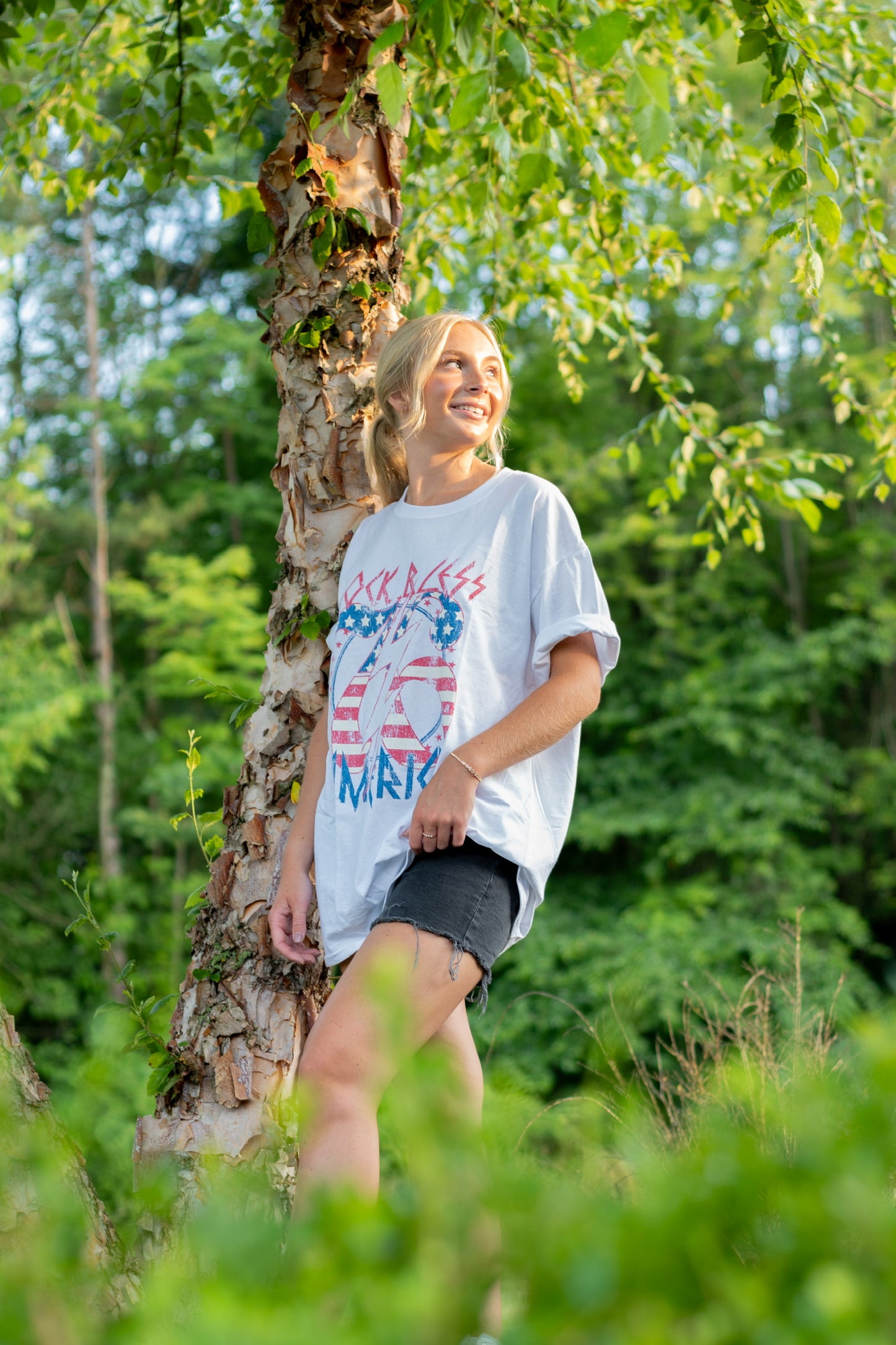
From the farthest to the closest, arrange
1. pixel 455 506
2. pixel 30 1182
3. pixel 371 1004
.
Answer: pixel 455 506
pixel 371 1004
pixel 30 1182

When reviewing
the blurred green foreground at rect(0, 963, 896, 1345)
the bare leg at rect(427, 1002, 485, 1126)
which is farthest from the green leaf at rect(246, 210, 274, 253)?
the blurred green foreground at rect(0, 963, 896, 1345)

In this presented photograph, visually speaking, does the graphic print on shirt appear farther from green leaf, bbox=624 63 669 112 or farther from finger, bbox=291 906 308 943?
green leaf, bbox=624 63 669 112

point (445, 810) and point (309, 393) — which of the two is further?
point (309, 393)

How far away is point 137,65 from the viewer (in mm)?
4133

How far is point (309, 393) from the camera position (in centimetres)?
235

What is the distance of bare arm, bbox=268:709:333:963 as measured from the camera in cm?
205

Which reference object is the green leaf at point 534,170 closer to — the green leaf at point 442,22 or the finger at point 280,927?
the green leaf at point 442,22

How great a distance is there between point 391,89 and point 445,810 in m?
1.16

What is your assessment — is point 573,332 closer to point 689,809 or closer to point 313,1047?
point 313,1047

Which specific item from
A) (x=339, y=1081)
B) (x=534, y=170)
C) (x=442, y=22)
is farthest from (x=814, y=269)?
(x=339, y=1081)

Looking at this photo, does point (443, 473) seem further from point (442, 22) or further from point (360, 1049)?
point (360, 1049)

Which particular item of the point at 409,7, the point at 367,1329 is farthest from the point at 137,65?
the point at 367,1329

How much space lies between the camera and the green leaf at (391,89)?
5.94 feet

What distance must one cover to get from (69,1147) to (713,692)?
10999mm
